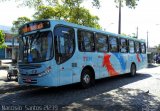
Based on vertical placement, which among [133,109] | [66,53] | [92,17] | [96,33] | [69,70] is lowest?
[133,109]

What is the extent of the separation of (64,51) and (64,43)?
0.33 metres

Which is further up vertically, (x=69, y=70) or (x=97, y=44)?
(x=97, y=44)

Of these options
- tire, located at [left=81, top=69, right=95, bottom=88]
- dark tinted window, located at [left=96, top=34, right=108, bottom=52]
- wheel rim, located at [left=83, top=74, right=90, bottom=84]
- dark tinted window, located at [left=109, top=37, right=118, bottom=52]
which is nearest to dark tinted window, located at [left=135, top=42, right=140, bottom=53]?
dark tinted window, located at [left=109, top=37, right=118, bottom=52]

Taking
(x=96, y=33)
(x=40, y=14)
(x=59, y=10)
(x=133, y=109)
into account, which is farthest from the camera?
(x=40, y=14)

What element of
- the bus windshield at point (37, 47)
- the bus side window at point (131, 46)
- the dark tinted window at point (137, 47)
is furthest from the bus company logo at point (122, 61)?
the bus windshield at point (37, 47)

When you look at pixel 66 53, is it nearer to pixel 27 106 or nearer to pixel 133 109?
pixel 27 106

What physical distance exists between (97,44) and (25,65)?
4.30 metres

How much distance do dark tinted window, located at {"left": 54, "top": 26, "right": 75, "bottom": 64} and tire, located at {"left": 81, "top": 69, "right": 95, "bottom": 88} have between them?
152 centimetres

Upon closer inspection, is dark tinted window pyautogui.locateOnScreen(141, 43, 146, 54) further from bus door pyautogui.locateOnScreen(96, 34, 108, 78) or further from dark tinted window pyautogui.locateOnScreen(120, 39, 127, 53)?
bus door pyautogui.locateOnScreen(96, 34, 108, 78)

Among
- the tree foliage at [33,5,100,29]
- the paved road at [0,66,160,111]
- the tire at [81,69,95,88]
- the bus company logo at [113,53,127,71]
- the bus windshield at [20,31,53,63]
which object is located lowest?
the paved road at [0,66,160,111]

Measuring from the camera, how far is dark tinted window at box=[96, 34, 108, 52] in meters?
14.1

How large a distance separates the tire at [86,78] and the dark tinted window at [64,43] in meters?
1.52

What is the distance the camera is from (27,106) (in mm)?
8875

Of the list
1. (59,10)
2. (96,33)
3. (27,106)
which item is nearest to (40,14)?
(59,10)
